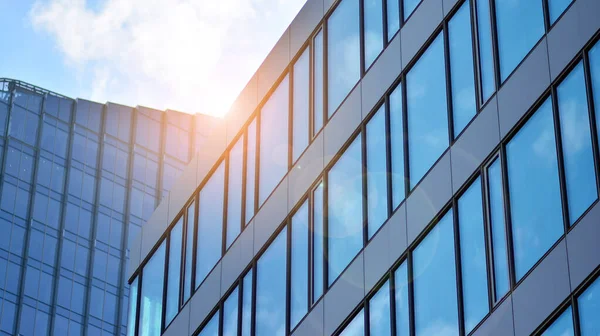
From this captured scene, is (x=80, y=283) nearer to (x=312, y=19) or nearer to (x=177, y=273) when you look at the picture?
(x=177, y=273)

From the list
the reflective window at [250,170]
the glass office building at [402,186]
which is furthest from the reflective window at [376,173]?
the reflective window at [250,170]

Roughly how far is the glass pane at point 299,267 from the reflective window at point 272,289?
16.0 inches

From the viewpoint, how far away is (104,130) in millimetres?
83688

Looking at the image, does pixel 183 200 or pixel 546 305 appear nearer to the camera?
pixel 546 305

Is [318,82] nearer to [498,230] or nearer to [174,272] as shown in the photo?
[174,272]

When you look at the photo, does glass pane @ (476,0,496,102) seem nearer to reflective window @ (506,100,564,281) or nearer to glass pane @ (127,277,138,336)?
reflective window @ (506,100,564,281)

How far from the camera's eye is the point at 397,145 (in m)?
25.2

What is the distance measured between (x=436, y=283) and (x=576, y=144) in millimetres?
4426

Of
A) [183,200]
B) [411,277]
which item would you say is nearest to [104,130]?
[183,200]

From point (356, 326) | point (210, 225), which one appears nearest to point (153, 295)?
point (210, 225)

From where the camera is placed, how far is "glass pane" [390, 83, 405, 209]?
2456 centimetres

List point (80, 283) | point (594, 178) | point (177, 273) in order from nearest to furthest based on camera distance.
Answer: point (594, 178) → point (177, 273) → point (80, 283)

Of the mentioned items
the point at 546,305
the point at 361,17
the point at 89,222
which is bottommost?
the point at 546,305

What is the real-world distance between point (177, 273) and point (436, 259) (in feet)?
42.4
